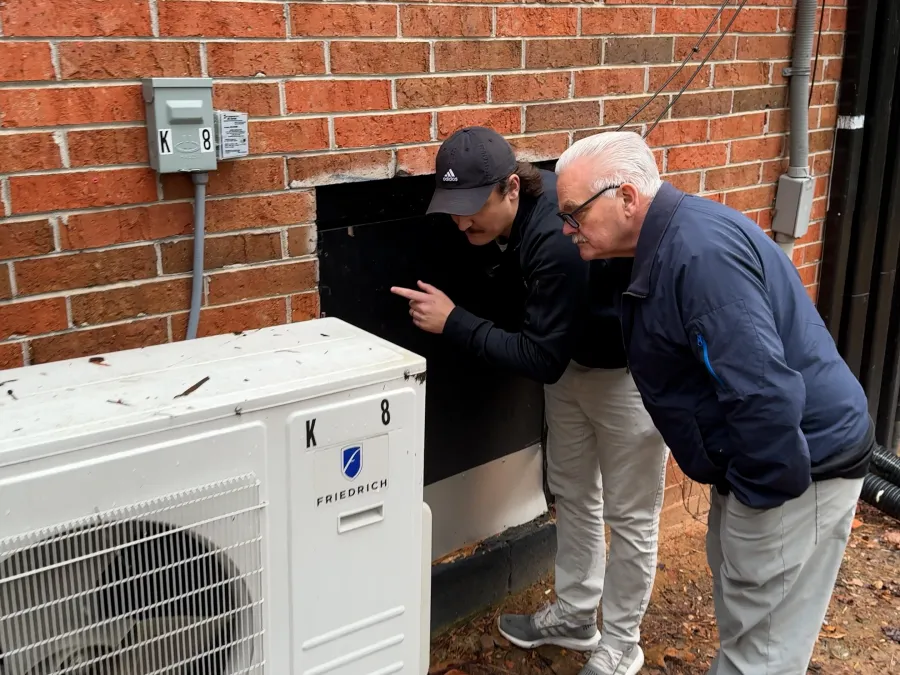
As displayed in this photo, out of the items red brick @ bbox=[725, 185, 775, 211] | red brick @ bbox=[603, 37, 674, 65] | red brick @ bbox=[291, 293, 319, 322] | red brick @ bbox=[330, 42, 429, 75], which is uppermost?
red brick @ bbox=[603, 37, 674, 65]

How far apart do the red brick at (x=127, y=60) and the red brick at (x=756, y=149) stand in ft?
7.59

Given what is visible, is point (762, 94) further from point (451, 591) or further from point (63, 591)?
point (63, 591)

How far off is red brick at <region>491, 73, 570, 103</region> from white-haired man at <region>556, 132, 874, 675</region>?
64cm

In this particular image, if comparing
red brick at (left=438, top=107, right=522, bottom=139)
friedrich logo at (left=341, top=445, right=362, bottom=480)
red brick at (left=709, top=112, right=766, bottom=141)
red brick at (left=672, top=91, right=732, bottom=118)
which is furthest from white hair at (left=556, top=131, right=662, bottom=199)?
red brick at (left=709, top=112, right=766, bottom=141)

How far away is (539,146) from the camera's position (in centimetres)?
292

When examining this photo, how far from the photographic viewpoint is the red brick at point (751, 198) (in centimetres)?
360

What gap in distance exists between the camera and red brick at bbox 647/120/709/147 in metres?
3.24

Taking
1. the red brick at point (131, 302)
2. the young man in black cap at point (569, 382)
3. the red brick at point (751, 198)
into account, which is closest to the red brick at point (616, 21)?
the young man in black cap at point (569, 382)

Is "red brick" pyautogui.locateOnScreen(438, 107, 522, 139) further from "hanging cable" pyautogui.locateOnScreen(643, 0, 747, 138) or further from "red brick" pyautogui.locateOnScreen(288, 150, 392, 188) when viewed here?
"hanging cable" pyautogui.locateOnScreen(643, 0, 747, 138)

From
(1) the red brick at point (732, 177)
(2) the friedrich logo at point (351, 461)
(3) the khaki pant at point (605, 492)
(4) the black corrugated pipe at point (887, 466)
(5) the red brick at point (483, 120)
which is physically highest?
(5) the red brick at point (483, 120)

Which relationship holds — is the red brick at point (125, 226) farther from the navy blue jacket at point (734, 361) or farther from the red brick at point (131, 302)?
the navy blue jacket at point (734, 361)

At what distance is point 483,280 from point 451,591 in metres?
1.17

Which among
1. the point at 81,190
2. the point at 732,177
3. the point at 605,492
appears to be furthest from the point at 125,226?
the point at 732,177

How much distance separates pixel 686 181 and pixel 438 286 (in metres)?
1.18
